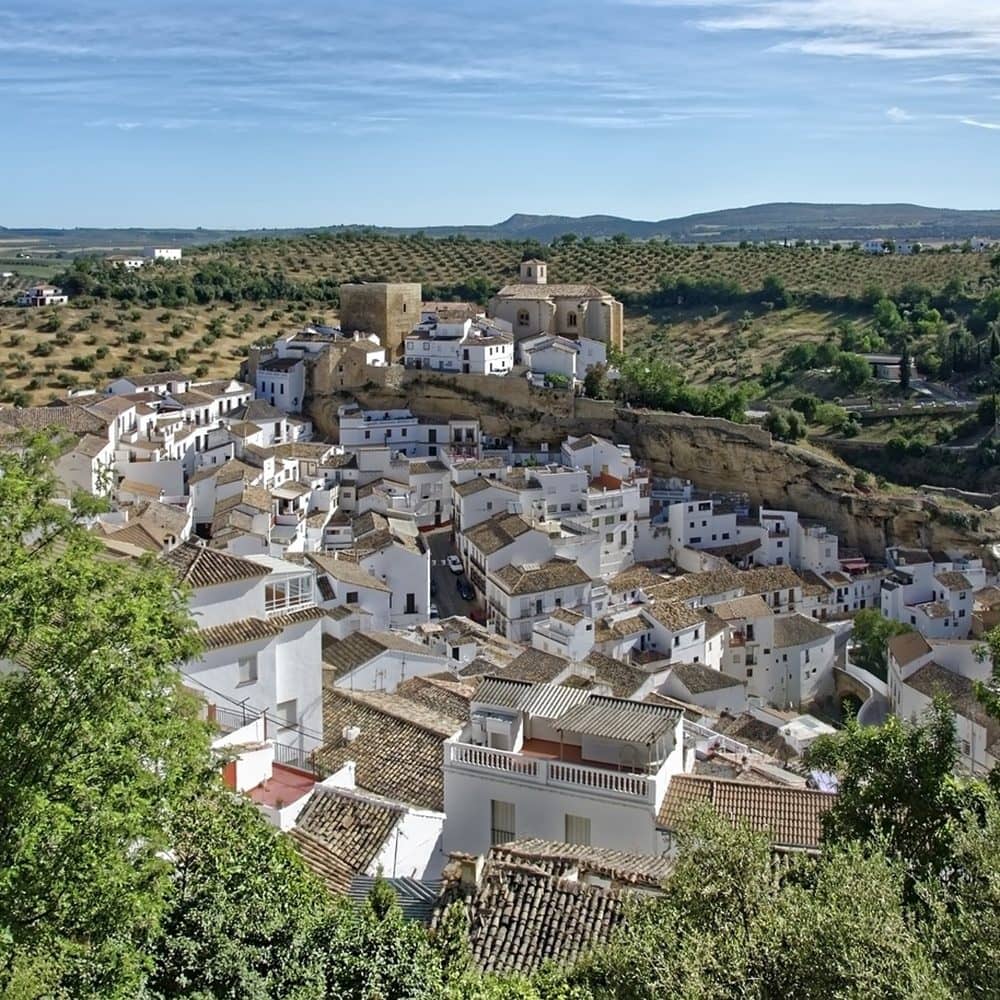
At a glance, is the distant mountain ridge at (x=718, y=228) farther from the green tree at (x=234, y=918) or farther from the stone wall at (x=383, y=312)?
the green tree at (x=234, y=918)

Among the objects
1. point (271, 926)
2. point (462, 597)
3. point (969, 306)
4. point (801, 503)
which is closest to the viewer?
point (271, 926)

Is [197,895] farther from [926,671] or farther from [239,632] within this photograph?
[926,671]

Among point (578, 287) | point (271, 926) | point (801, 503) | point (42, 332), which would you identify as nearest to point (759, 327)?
point (578, 287)

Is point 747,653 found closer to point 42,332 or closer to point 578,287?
point 578,287

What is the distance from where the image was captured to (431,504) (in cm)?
3803

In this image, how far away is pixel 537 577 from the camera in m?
31.2

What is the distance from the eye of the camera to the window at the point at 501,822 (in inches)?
466

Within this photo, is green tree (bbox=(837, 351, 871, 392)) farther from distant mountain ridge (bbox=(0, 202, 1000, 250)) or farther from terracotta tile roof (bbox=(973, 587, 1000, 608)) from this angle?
distant mountain ridge (bbox=(0, 202, 1000, 250))

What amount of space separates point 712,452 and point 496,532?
1103 centimetres

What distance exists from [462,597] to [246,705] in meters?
20.5

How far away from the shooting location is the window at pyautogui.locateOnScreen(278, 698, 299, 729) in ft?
46.4

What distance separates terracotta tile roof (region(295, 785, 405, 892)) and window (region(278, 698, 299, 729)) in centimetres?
244

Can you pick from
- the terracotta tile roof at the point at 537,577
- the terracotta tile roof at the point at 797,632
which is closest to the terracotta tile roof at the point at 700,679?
the terracotta tile roof at the point at 797,632

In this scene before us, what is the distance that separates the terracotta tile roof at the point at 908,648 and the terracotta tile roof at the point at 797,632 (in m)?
2.23
